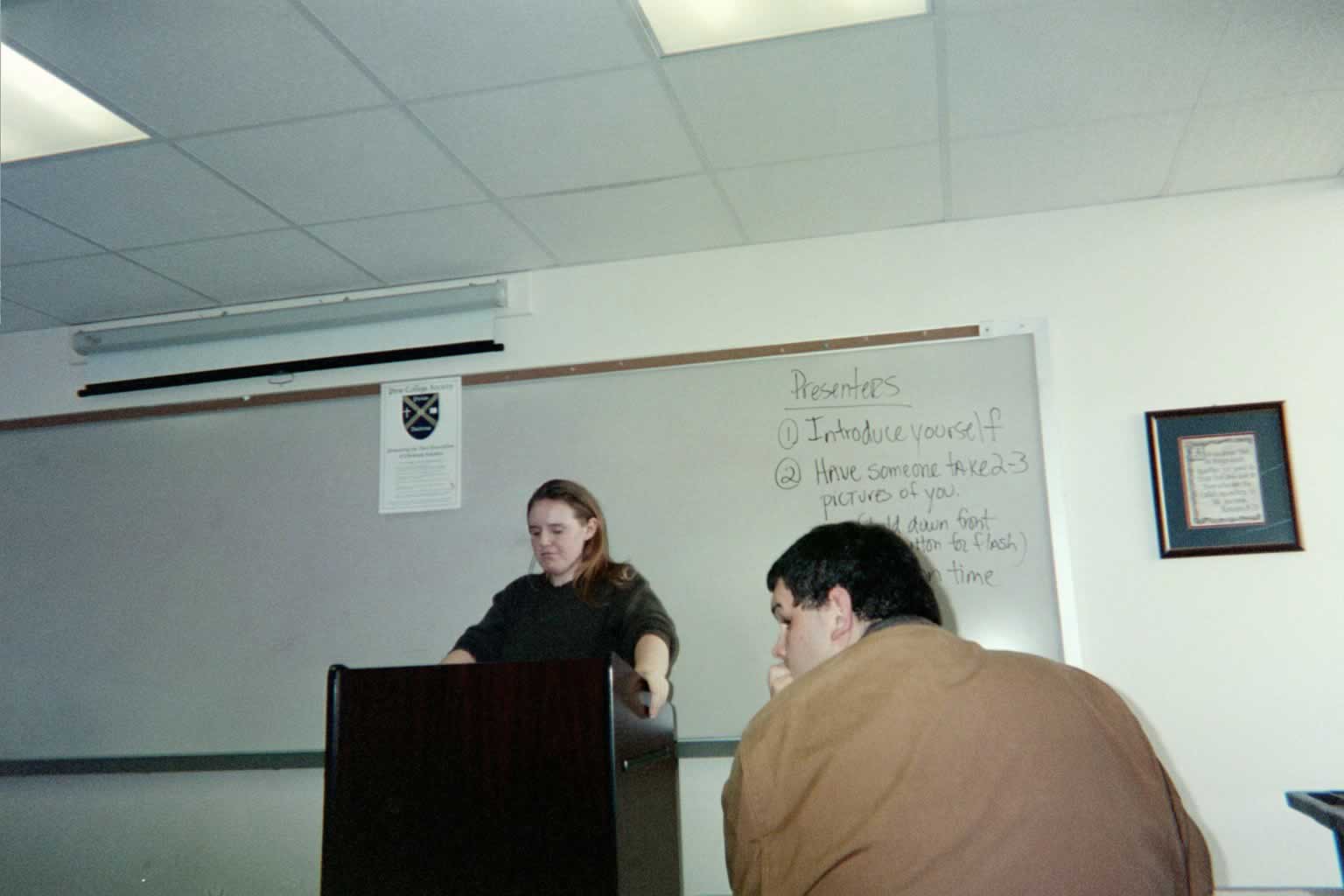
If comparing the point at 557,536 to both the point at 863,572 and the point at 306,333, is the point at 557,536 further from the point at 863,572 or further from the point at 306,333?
the point at 306,333

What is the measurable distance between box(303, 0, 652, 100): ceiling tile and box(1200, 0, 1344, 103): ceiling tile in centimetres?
128

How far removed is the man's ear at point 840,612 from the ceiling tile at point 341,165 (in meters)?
1.67

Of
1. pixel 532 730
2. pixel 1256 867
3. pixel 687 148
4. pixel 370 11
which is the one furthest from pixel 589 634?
pixel 1256 867

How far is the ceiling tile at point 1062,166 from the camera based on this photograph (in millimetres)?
2568

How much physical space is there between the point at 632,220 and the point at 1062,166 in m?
1.22

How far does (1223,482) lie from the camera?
2.71 meters

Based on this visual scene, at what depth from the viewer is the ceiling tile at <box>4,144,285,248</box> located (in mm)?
2584

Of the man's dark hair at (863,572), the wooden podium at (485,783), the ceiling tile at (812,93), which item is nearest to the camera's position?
the man's dark hair at (863,572)

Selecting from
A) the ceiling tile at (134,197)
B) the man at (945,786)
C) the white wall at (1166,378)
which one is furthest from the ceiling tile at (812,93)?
the man at (945,786)

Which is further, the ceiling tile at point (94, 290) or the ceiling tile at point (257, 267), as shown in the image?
the ceiling tile at point (94, 290)

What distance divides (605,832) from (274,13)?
1.70 meters

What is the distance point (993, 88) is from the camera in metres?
2.36

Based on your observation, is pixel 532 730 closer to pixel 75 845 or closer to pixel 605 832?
pixel 605 832

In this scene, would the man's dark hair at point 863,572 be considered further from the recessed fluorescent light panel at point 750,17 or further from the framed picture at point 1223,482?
the framed picture at point 1223,482
